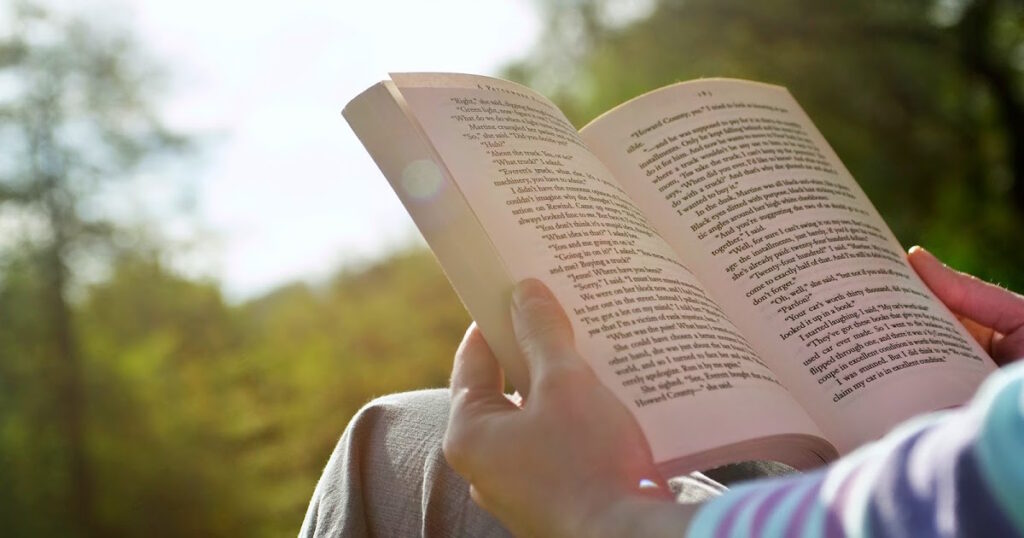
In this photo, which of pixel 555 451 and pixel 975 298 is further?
pixel 975 298

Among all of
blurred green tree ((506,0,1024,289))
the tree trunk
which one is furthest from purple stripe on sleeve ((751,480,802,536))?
the tree trunk

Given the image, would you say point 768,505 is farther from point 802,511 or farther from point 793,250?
point 793,250

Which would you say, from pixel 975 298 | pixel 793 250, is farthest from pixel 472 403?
pixel 975 298

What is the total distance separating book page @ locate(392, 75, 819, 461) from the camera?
60 centimetres

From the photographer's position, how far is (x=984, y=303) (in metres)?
0.87

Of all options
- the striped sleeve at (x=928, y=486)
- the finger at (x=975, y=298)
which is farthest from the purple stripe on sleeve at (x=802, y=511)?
the finger at (x=975, y=298)

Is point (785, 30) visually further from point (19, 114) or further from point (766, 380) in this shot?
point (766, 380)

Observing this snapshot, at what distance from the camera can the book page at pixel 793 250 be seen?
0.74 m

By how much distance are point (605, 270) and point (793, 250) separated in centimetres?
23

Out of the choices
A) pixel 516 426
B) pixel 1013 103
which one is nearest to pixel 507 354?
pixel 516 426

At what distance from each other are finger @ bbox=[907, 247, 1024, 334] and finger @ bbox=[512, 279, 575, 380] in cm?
47

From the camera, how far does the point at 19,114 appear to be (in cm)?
616

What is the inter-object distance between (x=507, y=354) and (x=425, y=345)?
7666 mm

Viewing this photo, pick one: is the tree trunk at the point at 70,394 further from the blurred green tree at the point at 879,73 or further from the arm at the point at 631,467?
the arm at the point at 631,467
